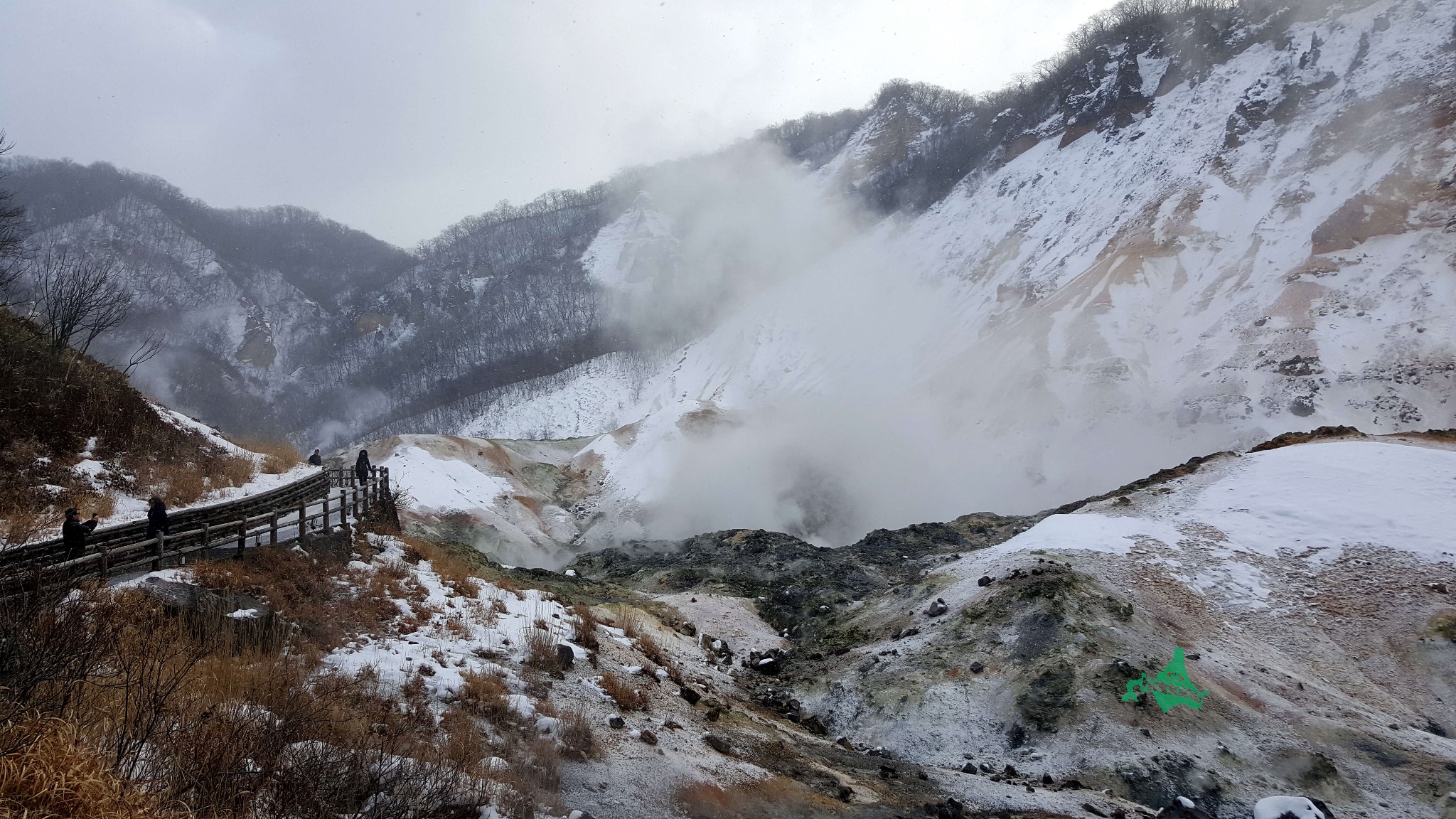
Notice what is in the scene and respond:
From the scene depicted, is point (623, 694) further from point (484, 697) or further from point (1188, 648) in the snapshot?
point (1188, 648)

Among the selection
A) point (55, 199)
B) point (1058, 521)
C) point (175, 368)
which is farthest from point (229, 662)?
point (55, 199)

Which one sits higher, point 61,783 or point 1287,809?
point 61,783

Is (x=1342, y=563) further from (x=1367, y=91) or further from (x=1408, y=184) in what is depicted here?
(x=1367, y=91)

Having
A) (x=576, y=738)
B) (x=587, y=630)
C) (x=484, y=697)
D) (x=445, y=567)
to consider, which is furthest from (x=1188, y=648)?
(x=445, y=567)

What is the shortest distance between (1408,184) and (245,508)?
59398 millimetres

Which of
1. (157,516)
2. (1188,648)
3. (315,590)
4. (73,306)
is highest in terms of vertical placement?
(73,306)

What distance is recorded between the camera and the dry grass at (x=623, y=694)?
1012cm

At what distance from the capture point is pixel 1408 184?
1596 inches

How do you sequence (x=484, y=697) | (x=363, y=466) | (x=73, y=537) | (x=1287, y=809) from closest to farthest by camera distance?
(x=1287, y=809) < (x=484, y=697) < (x=73, y=537) < (x=363, y=466)

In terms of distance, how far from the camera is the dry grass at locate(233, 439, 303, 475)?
22.6 m

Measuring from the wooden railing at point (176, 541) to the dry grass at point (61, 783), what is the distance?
6.23 ft

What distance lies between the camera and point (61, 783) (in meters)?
3.43

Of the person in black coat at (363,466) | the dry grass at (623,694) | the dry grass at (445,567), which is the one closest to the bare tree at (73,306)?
the person in black coat at (363,466)

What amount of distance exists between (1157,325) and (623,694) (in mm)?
48148
